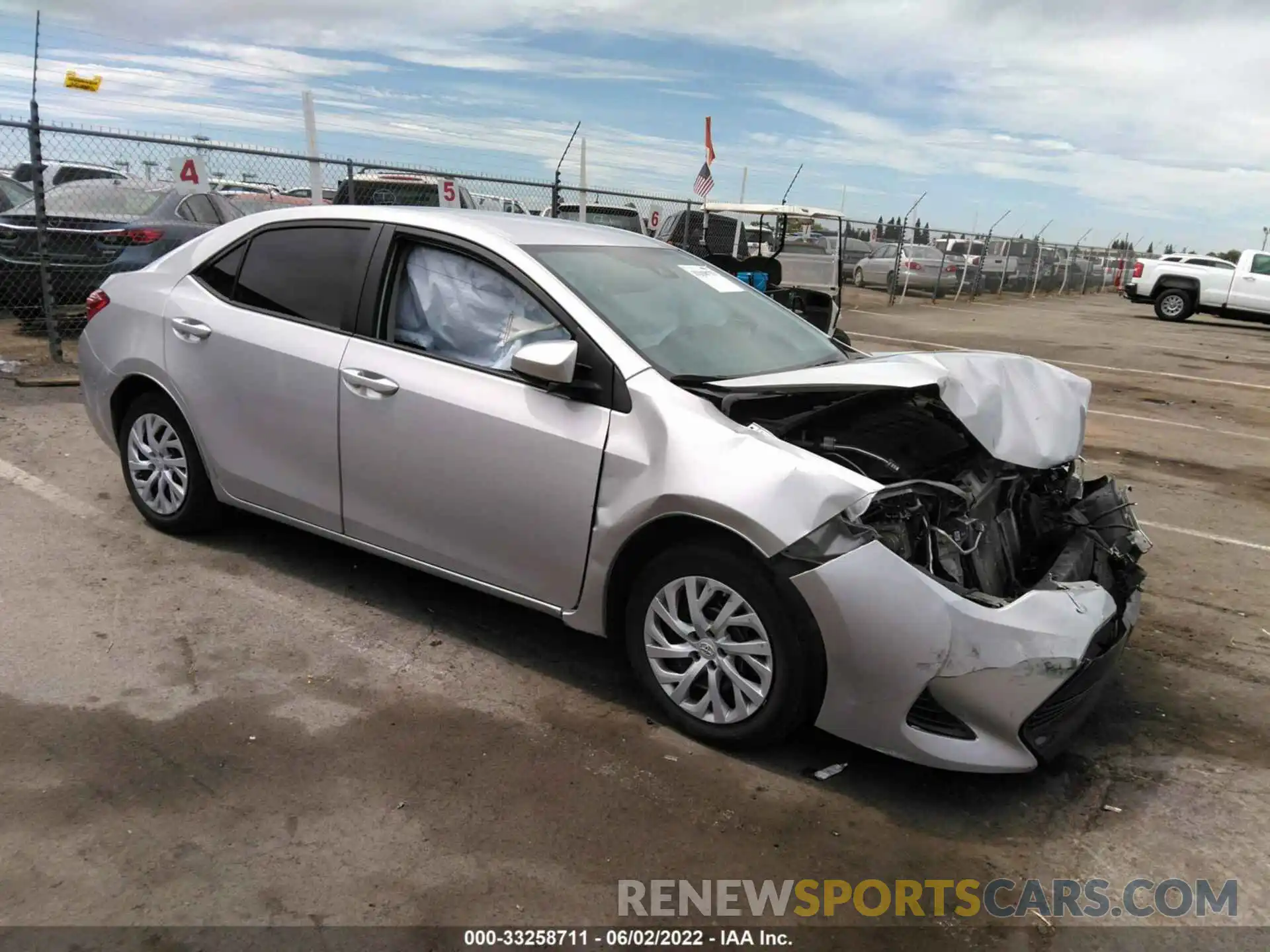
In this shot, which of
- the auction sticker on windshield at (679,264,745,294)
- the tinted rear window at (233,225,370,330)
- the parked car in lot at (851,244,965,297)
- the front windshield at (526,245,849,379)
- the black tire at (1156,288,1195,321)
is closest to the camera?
the front windshield at (526,245,849,379)

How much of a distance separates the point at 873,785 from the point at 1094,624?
0.88m

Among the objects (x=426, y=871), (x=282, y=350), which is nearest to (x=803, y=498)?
(x=426, y=871)

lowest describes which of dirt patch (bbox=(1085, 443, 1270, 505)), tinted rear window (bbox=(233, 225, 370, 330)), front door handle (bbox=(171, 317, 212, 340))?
dirt patch (bbox=(1085, 443, 1270, 505))

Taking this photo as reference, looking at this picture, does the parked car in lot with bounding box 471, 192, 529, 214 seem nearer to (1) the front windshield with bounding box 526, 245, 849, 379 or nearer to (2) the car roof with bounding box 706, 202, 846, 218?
(2) the car roof with bounding box 706, 202, 846, 218

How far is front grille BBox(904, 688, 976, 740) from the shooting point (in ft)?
9.94

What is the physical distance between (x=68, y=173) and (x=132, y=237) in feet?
12.2

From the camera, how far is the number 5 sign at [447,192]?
12781 mm

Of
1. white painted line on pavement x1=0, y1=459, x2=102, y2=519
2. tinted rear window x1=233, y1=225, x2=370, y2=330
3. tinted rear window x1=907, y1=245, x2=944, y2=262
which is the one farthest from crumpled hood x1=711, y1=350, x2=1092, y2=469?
tinted rear window x1=907, y1=245, x2=944, y2=262

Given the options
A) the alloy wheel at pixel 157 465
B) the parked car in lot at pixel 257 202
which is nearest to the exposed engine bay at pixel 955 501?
the alloy wheel at pixel 157 465

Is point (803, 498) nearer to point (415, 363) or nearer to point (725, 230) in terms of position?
point (415, 363)

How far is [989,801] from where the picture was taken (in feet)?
10.6

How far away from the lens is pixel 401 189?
1295 cm

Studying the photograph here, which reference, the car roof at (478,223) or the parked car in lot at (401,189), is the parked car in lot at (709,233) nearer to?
the parked car in lot at (401,189)

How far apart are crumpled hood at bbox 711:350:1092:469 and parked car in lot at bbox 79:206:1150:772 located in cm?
2
